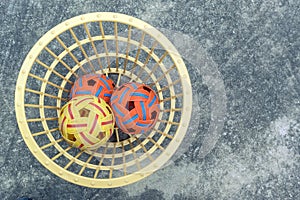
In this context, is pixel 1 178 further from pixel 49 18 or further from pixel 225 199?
pixel 225 199

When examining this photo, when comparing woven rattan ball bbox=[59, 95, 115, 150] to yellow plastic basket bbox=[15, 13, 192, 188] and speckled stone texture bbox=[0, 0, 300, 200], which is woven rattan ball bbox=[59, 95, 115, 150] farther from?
speckled stone texture bbox=[0, 0, 300, 200]

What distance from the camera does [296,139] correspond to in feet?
4.66

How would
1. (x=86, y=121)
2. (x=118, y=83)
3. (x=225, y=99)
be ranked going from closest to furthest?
(x=86, y=121) → (x=118, y=83) → (x=225, y=99)

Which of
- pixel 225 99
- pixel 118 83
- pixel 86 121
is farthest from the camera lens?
pixel 225 99

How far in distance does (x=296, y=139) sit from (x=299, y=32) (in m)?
0.38

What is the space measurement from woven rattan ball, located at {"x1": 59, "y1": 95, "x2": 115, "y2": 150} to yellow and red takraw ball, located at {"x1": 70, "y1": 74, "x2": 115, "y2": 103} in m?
0.05

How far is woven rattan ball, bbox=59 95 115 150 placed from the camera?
1.05 meters

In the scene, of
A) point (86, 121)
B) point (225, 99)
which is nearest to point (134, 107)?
point (86, 121)

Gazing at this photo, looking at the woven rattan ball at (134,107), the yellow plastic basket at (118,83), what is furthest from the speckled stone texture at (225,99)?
the woven rattan ball at (134,107)

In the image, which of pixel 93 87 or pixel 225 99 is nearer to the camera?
pixel 93 87

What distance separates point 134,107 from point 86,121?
132mm

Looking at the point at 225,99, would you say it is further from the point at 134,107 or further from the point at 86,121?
the point at 86,121

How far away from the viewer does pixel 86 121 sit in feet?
3.45

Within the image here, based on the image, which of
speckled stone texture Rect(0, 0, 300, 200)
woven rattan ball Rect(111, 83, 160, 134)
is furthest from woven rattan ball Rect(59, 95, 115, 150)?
speckled stone texture Rect(0, 0, 300, 200)
